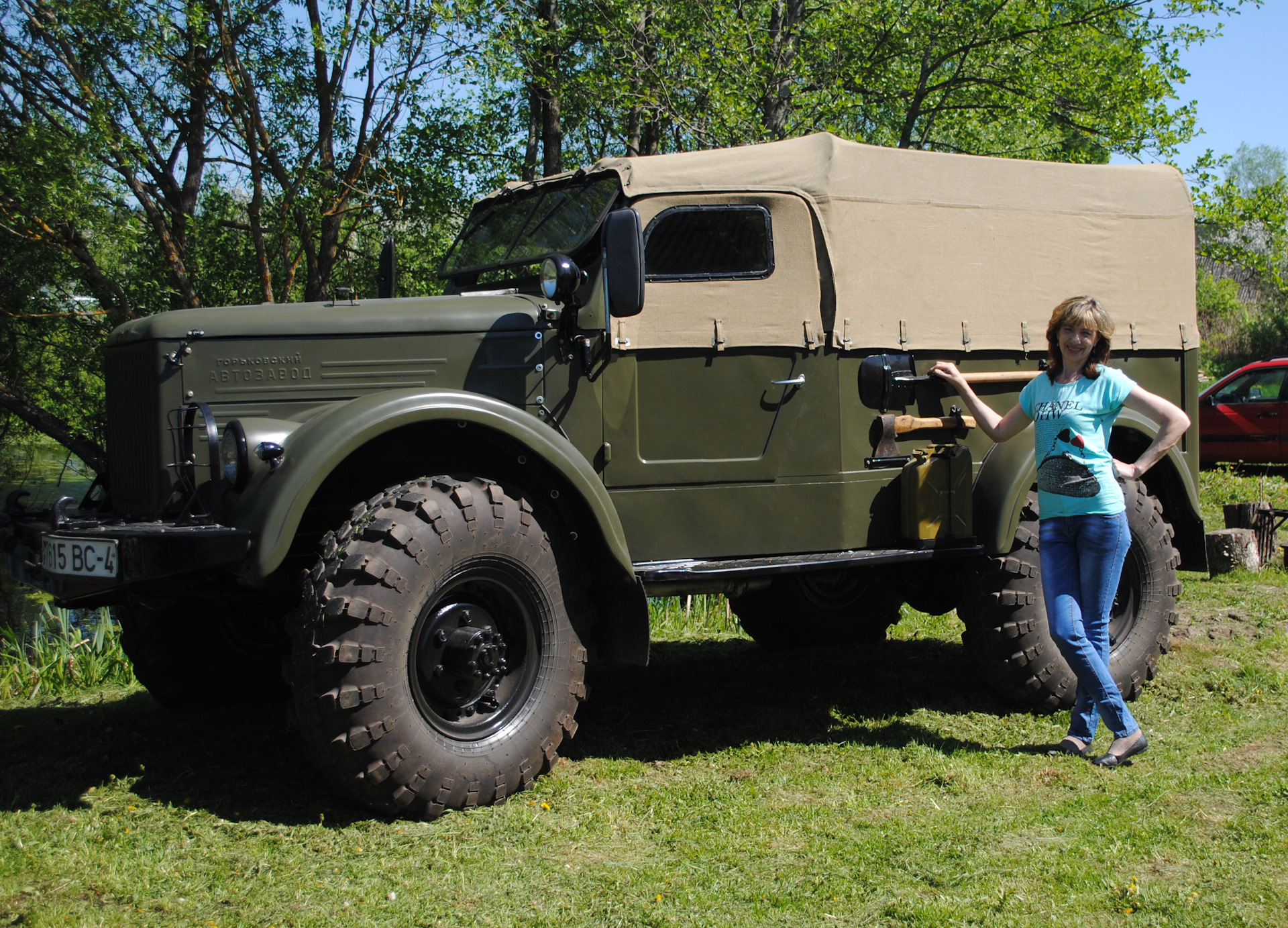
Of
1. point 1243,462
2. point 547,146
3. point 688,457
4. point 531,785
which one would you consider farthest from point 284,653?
point 1243,462

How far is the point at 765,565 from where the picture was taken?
4527 mm

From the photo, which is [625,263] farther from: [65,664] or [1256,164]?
[1256,164]

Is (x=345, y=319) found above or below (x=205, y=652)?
above

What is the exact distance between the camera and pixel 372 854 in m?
3.53

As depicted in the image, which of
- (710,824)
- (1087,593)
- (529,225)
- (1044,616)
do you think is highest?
(529,225)

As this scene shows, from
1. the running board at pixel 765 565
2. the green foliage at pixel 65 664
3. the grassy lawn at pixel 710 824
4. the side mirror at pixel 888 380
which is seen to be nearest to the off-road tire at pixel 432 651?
the grassy lawn at pixel 710 824

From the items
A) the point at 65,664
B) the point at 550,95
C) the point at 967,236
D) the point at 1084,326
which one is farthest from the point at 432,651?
the point at 550,95

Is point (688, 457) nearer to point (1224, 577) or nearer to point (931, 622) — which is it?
point (931, 622)

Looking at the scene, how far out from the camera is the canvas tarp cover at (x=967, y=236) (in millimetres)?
4734

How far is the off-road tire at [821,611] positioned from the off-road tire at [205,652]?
2.70 metres

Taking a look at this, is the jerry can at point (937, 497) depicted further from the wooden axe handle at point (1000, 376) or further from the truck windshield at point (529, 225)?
the truck windshield at point (529, 225)

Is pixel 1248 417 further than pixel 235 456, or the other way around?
pixel 1248 417

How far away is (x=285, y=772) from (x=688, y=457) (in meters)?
1.97

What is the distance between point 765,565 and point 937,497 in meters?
0.92
